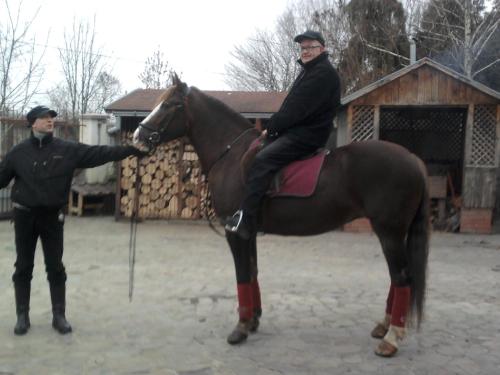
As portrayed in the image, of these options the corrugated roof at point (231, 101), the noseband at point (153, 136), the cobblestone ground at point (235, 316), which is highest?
the corrugated roof at point (231, 101)

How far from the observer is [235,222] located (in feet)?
14.2

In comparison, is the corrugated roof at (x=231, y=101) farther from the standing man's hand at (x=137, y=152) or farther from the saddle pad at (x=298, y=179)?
the saddle pad at (x=298, y=179)

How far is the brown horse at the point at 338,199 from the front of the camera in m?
4.23

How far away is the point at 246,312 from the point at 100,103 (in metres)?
26.5

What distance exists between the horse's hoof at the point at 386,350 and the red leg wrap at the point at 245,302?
3.71ft

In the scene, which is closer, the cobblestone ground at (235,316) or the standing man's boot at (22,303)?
the cobblestone ground at (235,316)

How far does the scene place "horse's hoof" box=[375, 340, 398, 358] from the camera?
420 cm

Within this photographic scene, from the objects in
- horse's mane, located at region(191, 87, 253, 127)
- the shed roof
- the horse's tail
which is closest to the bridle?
horse's mane, located at region(191, 87, 253, 127)

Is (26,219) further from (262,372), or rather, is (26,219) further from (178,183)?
(178,183)

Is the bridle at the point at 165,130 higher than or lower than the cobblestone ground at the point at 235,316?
higher

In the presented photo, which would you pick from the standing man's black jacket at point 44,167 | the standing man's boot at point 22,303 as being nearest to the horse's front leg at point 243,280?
the standing man's black jacket at point 44,167

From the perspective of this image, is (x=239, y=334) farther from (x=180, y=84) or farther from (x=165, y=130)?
(x=180, y=84)

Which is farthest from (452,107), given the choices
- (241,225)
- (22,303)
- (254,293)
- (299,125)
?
(22,303)

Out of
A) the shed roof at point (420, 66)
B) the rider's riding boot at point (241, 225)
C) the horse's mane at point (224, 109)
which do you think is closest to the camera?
the rider's riding boot at point (241, 225)
